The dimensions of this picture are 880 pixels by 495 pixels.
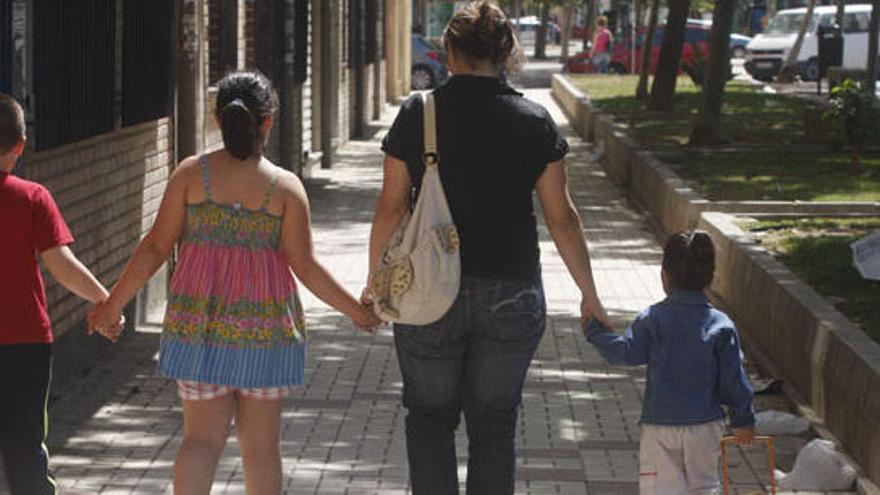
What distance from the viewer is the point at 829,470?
7730 millimetres

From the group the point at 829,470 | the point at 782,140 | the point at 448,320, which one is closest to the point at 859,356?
the point at 829,470

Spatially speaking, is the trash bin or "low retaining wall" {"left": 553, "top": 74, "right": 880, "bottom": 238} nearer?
"low retaining wall" {"left": 553, "top": 74, "right": 880, "bottom": 238}

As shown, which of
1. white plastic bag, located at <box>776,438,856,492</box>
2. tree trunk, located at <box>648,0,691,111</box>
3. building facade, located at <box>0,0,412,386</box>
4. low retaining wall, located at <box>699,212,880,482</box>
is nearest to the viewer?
white plastic bag, located at <box>776,438,856,492</box>

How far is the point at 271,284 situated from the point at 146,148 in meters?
6.90

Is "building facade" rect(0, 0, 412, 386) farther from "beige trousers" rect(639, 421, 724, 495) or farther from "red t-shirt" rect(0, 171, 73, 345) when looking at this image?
"beige trousers" rect(639, 421, 724, 495)

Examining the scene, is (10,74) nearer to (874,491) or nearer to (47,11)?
(47,11)

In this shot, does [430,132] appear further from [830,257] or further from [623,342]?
[830,257]

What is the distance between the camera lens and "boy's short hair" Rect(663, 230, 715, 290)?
5.89 meters

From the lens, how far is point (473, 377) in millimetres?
5949

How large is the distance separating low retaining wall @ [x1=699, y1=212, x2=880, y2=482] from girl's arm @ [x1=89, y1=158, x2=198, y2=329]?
3004 millimetres

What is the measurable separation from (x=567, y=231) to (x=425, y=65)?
151 feet

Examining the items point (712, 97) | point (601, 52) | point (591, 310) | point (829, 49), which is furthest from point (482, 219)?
point (601, 52)

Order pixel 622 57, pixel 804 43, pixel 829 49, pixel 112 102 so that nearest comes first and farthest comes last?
pixel 112 102 < pixel 829 49 < pixel 804 43 < pixel 622 57

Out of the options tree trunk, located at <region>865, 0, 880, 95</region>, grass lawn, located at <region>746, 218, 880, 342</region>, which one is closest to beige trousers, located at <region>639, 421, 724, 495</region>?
grass lawn, located at <region>746, 218, 880, 342</region>
